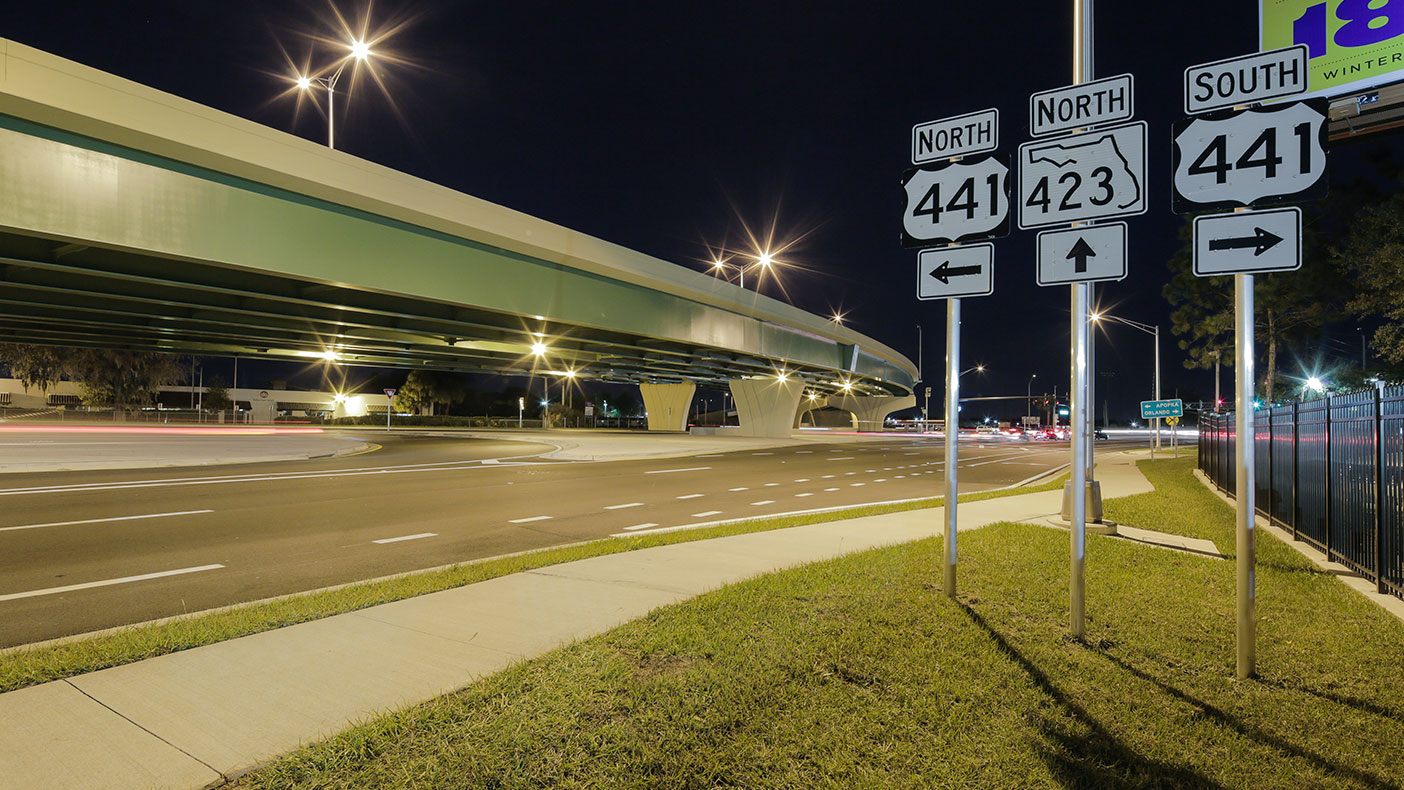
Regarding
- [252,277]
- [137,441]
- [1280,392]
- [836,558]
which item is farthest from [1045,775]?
[1280,392]

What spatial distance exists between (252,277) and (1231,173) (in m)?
17.8

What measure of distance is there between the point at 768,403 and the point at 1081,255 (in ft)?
162

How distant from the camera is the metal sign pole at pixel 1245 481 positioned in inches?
174

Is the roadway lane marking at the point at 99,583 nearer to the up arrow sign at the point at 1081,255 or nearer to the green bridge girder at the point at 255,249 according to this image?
the green bridge girder at the point at 255,249

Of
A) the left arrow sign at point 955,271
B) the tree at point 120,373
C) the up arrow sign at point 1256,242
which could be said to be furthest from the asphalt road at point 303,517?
the tree at point 120,373

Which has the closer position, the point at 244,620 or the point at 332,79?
the point at 244,620

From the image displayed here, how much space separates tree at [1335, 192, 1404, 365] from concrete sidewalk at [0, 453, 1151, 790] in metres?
24.5

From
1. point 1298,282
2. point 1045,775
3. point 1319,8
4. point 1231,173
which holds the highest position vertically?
point 1319,8

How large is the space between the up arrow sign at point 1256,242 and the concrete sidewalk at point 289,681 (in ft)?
15.3

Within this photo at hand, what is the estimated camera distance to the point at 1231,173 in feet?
15.0

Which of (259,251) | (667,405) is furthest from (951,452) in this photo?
(667,405)

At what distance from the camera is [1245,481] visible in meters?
4.46

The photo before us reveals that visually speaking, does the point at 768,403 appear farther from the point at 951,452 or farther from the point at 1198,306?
the point at 951,452

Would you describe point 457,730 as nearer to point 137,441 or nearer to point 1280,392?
point 137,441
